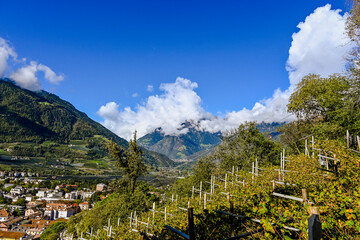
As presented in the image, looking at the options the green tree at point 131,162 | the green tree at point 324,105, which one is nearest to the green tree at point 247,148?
the green tree at point 324,105

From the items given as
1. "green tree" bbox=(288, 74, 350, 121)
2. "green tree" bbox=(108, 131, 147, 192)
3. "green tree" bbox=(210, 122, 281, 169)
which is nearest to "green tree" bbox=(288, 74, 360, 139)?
"green tree" bbox=(288, 74, 350, 121)

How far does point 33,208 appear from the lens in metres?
96.1

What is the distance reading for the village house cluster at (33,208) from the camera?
71250mm

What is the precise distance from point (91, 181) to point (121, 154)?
6129 inches

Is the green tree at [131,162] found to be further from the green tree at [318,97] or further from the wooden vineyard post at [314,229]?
the wooden vineyard post at [314,229]

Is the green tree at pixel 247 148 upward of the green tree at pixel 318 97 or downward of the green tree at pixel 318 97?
downward

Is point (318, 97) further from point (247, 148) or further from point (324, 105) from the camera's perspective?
point (247, 148)

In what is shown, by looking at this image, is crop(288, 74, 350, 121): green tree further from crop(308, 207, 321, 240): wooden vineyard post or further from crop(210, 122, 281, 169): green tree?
crop(308, 207, 321, 240): wooden vineyard post

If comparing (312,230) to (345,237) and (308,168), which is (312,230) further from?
(308,168)

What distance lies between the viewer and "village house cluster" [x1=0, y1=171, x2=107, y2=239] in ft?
234

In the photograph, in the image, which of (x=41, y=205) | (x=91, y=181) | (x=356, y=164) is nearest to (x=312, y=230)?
(x=356, y=164)

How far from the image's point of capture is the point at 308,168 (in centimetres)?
1129

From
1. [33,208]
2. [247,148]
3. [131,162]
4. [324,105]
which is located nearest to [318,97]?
[324,105]

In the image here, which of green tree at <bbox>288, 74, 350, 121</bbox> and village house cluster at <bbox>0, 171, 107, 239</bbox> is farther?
village house cluster at <bbox>0, 171, 107, 239</bbox>
